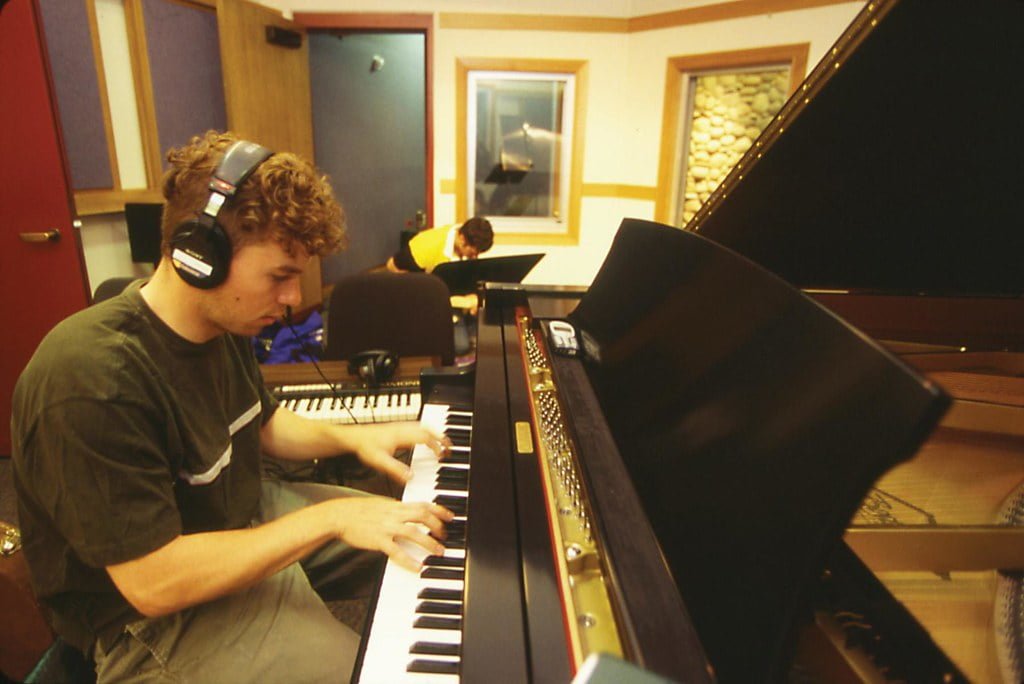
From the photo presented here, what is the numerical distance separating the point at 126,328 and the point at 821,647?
1310 mm

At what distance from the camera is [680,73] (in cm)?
457

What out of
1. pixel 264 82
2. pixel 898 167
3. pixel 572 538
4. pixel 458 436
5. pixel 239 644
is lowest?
pixel 239 644

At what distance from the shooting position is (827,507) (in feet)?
1.91

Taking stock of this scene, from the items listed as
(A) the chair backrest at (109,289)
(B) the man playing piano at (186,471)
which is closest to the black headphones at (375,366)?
(B) the man playing piano at (186,471)

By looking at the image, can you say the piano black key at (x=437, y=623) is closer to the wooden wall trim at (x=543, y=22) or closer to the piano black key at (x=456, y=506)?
the piano black key at (x=456, y=506)

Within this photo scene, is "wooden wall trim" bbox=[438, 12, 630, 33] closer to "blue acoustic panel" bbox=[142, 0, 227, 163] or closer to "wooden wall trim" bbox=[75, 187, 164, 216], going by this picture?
"blue acoustic panel" bbox=[142, 0, 227, 163]

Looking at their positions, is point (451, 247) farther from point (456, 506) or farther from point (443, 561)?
point (443, 561)

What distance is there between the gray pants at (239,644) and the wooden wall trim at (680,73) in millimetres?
4092

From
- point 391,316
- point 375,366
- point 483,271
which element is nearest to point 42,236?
point 391,316

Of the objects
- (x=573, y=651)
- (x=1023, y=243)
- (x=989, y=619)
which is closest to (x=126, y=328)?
(x=573, y=651)

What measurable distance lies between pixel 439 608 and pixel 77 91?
3.86 m

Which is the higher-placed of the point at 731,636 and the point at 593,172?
the point at 593,172

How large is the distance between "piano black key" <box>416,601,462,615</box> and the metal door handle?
3014 millimetres

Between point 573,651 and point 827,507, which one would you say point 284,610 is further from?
point 827,507
